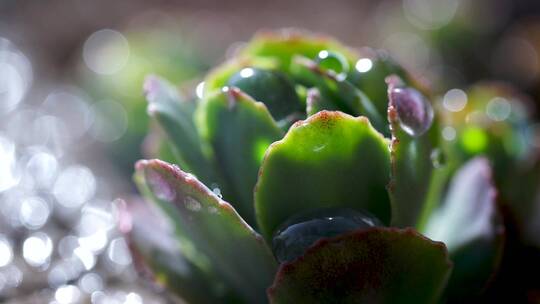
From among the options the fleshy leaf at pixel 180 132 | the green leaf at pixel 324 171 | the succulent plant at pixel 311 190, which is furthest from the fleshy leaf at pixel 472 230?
the fleshy leaf at pixel 180 132

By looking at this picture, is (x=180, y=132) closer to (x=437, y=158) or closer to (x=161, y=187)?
(x=161, y=187)

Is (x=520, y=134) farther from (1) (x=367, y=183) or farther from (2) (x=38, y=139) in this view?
(2) (x=38, y=139)

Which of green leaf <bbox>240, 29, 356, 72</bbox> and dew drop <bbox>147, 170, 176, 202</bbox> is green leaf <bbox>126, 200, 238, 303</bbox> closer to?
dew drop <bbox>147, 170, 176, 202</bbox>

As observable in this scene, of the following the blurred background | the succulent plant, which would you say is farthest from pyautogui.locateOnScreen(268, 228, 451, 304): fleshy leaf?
the blurred background

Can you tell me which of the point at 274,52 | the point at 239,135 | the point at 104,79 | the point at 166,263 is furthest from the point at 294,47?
the point at 104,79

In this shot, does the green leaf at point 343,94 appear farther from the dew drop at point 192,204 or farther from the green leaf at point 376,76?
the dew drop at point 192,204

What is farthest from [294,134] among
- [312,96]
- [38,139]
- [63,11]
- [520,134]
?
[63,11]

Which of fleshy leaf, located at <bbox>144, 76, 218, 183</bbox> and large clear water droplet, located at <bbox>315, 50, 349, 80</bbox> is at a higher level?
large clear water droplet, located at <bbox>315, 50, 349, 80</bbox>
